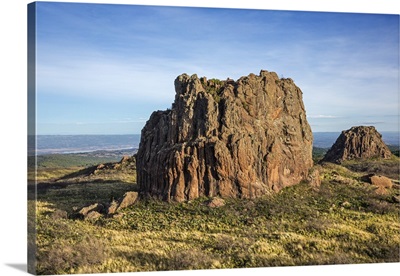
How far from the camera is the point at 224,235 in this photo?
1916cm

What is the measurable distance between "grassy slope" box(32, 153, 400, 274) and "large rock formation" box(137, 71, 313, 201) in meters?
1.11

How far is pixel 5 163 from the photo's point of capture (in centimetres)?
1712

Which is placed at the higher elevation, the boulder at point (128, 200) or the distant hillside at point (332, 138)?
the distant hillside at point (332, 138)

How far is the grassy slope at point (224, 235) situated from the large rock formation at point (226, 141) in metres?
1.11

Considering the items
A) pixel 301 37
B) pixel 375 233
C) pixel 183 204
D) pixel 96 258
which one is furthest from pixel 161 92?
pixel 375 233

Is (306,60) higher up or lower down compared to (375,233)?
higher up

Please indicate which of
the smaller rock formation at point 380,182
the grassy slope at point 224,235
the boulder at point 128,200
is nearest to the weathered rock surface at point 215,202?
the grassy slope at point 224,235

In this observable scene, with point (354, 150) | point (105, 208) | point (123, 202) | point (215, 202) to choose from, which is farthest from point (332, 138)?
point (354, 150)

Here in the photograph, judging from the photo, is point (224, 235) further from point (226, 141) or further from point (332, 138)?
point (332, 138)

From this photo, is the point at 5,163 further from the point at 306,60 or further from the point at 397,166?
the point at 397,166

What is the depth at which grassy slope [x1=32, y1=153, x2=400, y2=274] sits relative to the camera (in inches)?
690

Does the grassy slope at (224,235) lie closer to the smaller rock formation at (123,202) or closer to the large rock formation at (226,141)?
the smaller rock formation at (123,202)

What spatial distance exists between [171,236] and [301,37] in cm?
955

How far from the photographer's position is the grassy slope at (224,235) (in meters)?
17.5
